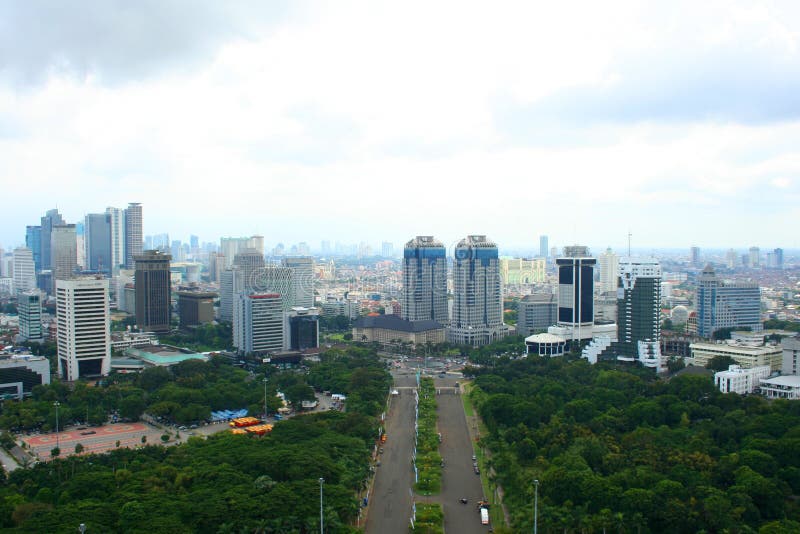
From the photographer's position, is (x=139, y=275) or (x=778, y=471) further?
(x=139, y=275)

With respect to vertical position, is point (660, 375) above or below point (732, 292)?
below

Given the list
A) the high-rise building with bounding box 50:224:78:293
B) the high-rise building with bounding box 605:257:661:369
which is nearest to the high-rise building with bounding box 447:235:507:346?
the high-rise building with bounding box 605:257:661:369

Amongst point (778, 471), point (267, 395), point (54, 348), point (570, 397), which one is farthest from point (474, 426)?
point (54, 348)

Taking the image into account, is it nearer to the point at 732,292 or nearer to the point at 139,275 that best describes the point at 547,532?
the point at 732,292

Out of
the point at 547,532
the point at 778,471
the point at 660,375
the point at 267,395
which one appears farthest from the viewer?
the point at 660,375

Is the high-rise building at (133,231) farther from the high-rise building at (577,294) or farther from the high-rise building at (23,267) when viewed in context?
the high-rise building at (577,294)

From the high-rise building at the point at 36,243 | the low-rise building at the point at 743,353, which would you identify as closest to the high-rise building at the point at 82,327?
the low-rise building at the point at 743,353

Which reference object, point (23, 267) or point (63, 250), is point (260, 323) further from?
point (23, 267)
